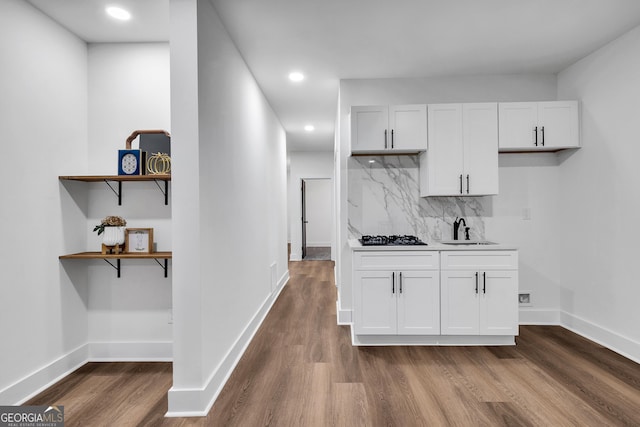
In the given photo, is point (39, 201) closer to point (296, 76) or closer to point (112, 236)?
point (112, 236)

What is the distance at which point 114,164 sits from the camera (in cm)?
291

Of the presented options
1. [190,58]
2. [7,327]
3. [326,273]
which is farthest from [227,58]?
[326,273]

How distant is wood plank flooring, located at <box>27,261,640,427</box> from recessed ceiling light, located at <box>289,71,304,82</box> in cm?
278

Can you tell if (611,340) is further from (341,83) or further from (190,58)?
(190,58)

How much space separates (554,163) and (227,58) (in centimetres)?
356

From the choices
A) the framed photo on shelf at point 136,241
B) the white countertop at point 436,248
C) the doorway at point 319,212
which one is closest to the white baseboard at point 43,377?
the framed photo on shelf at point 136,241

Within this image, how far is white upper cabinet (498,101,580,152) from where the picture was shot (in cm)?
338

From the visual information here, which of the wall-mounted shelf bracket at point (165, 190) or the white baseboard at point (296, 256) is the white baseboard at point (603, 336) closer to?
the wall-mounted shelf bracket at point (165, 190)

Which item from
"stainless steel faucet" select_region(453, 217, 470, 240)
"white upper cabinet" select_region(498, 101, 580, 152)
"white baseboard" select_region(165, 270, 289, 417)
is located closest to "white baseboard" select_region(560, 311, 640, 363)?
"stainless steel faucet" select_region(453, 217, 470, 240)

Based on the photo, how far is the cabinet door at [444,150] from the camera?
3379 millimetres

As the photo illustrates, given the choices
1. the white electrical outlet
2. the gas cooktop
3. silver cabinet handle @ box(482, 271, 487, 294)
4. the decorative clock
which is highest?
the decorative clock

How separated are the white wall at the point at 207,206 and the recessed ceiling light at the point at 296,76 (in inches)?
19.1

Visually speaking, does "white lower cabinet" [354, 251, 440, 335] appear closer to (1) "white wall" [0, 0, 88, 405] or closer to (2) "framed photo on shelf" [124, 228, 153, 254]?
(2) "framed photo on shelf" [124, 228, 153, 254]

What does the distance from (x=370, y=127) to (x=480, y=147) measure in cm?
110
